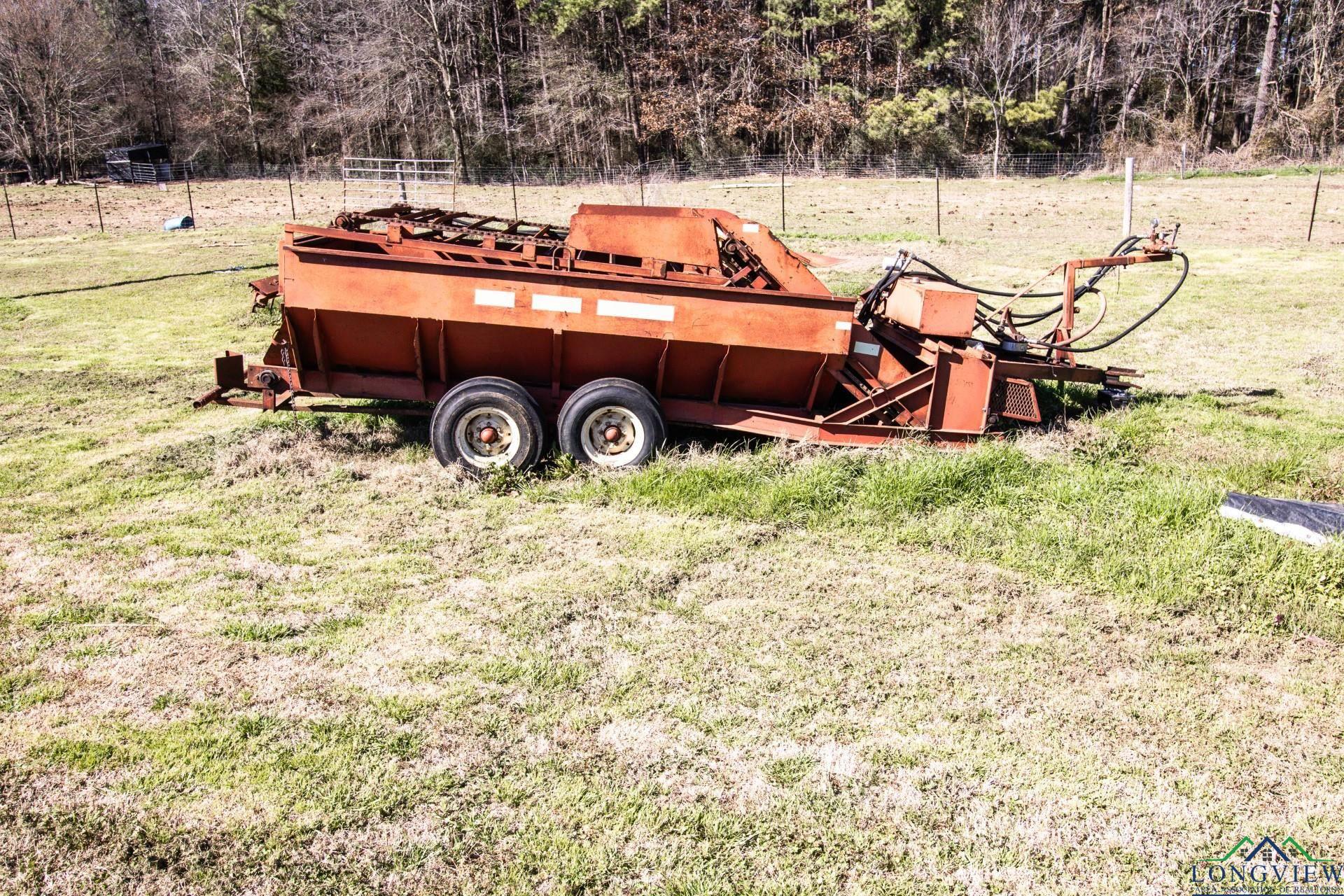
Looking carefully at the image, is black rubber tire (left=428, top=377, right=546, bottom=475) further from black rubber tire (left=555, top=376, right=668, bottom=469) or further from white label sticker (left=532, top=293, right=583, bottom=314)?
white label sticker (left=532, top=293, right=583, bottom=314)

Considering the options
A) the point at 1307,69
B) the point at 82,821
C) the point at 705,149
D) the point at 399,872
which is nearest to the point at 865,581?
the point at 399,872

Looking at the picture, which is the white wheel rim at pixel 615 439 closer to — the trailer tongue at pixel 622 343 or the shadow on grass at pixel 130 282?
the trailer tongue at pixel 622 343

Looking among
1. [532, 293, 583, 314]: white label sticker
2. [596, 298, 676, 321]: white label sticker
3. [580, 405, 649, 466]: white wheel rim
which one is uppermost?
[532, 293, 583, 314]: white label sticker

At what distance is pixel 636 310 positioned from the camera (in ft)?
21.6

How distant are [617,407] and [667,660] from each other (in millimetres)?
2600

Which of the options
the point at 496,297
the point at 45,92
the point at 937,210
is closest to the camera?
the point at 496,297

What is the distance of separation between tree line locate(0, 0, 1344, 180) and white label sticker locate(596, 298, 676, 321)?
132 ft

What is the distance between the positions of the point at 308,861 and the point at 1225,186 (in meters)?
34.4

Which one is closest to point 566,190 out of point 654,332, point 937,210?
point 937,210

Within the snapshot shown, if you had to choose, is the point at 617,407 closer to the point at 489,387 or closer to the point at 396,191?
the point at 489,387

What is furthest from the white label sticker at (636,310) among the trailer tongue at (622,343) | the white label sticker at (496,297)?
the white label sticker at (496,297)

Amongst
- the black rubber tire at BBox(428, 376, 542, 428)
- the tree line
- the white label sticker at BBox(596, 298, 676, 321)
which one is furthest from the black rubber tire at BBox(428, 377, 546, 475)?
the tree line

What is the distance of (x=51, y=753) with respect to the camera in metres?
3.78

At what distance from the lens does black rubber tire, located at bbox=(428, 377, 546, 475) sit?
21.9ft
